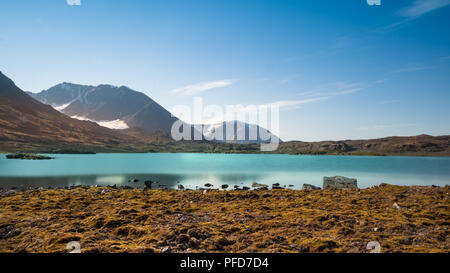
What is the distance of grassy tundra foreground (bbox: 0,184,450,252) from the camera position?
14227 mm

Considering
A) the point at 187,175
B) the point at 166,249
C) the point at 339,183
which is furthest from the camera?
the point at 187,175

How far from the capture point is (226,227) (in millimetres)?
17938

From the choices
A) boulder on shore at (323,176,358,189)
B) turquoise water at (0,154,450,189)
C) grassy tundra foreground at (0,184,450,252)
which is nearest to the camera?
grassy tundra foreground at (0,184,450,252)

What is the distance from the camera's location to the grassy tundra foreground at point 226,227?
14227mm

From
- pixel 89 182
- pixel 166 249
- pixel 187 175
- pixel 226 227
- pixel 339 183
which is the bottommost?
pixel 187 175

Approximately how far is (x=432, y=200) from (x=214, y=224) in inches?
982

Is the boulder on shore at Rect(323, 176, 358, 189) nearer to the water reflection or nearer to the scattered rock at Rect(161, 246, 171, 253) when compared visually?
the water reflection

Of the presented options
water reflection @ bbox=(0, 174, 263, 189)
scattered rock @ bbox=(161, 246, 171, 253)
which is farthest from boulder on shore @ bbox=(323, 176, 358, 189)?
scattered rock @ bbox=(161, 246, 171, 253)

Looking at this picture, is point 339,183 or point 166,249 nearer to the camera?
point 166,249

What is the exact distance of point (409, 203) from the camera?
86.6 feet

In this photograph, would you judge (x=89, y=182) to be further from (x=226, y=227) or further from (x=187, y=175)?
(x=226, y=227)

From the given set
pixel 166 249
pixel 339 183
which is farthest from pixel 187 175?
pixel 166 249
